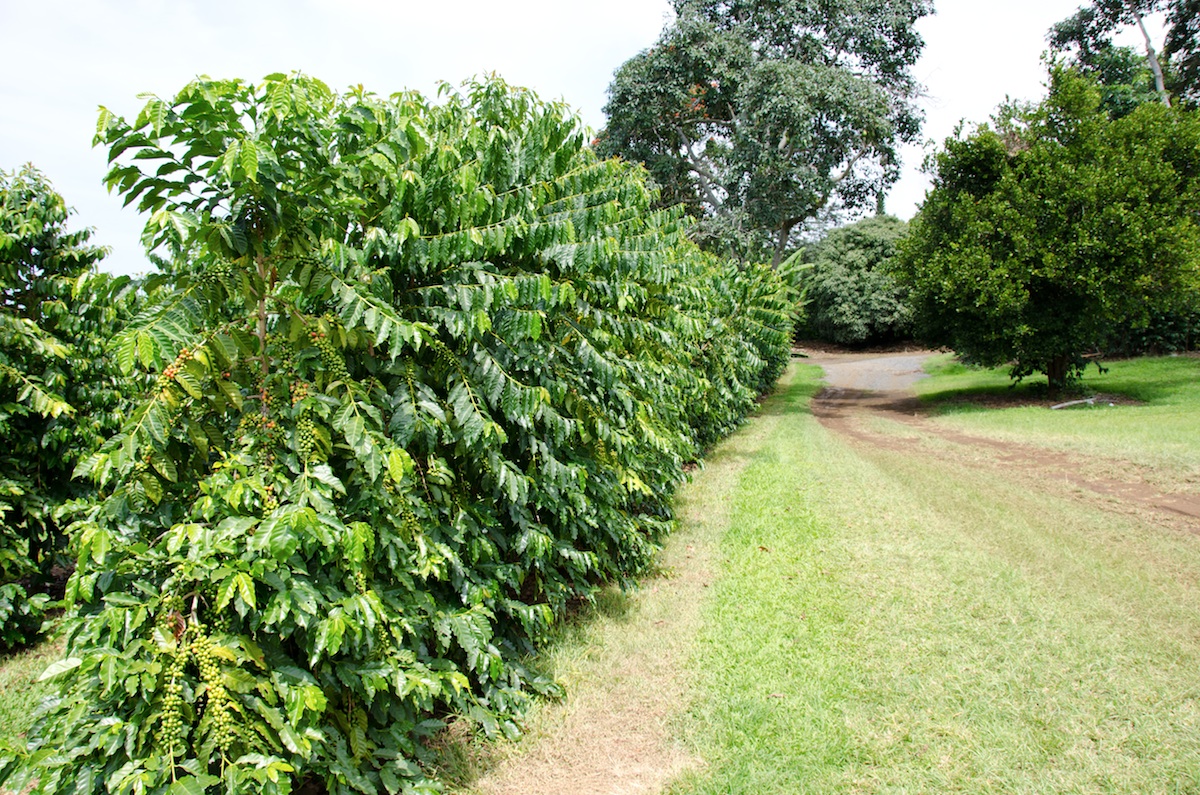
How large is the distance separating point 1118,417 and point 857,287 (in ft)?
98.3

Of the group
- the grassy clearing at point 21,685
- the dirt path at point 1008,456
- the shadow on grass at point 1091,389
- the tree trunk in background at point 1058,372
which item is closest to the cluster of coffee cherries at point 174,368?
the grassy clearing at point 21,685

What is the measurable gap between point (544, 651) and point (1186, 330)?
33841mm

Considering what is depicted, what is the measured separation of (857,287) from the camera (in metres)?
44.7

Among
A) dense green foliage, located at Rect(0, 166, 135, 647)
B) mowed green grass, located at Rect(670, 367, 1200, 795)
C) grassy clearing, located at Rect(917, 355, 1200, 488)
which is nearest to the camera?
mowed green grass, located at Rect(670, 367, 1200, 795)

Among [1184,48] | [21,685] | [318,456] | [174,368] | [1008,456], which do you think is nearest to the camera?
[174,368]

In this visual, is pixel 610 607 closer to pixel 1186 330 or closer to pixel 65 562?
pixel 65 562

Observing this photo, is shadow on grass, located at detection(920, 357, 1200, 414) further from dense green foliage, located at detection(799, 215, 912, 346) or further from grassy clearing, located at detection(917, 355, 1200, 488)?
dense green foliage, located at detection(799, 215, 912, 346)

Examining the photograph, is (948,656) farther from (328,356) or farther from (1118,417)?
(1118,417)

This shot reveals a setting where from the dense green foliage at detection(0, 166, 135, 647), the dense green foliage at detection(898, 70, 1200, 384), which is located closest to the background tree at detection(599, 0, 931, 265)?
the dense green foliage at detection(898, 70, 1200, 384)

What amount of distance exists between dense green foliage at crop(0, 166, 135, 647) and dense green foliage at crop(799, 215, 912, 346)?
4058cm

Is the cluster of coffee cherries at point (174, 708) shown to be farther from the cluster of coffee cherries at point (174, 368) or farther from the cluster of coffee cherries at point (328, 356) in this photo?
the cluster of coffee cherries at point (328, 356)

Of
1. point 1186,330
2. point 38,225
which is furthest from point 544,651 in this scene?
point 1186,330

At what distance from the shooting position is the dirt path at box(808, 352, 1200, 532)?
885 centimetres

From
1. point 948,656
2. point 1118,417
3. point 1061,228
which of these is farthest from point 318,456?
point 1061,228
